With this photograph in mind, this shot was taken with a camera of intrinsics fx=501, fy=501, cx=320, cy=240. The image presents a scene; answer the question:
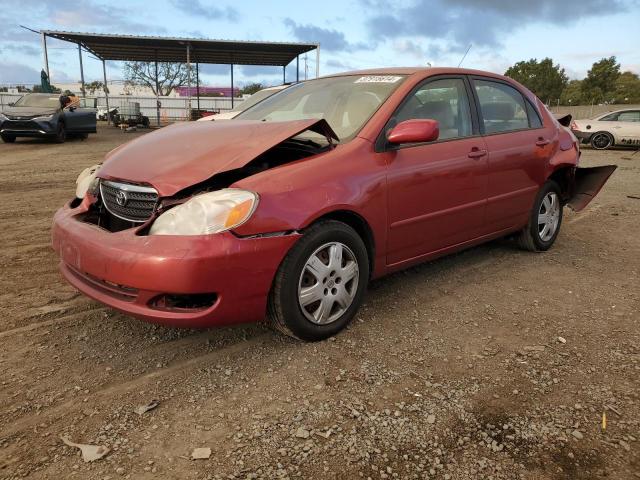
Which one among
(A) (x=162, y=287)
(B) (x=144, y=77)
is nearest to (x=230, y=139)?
(A) (x=162, y=287)

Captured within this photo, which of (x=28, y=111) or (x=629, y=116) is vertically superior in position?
(x=629, y=116)

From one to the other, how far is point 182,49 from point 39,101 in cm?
1373

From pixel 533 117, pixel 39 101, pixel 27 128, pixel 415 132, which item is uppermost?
pixel 39 101

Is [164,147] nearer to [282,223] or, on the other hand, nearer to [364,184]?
[282,223]

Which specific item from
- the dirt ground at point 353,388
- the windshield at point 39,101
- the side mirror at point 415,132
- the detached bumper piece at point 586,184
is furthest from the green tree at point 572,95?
the side mirror at point 415,132

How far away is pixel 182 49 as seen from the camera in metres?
27.7

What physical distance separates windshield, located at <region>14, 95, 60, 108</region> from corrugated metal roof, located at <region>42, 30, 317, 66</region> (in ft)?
30.4

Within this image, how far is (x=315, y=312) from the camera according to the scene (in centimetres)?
286

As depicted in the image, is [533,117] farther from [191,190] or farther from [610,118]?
[610,118]

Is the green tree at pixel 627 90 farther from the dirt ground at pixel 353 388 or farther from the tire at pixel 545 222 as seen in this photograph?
the dirt ground at pixel 353 388

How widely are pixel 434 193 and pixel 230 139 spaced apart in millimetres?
1430

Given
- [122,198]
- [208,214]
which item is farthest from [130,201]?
[208,214]

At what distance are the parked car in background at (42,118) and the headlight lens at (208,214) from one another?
1470 cm

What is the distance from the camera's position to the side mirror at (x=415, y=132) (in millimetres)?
2992
